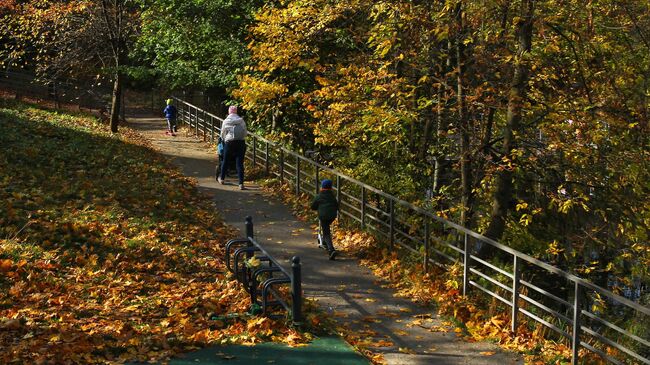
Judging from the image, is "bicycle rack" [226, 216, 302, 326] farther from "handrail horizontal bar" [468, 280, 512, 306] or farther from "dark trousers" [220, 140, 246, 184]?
"dark trousers" [220, 140, 246, 184]

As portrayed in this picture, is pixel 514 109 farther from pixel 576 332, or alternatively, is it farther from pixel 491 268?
pixel 576 332

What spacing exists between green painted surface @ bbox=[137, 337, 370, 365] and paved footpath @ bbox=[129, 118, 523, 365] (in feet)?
1.83

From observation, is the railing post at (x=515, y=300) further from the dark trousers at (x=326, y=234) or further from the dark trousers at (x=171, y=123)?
the dark trousers at (x=171, y=123)

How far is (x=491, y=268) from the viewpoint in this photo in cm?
1200

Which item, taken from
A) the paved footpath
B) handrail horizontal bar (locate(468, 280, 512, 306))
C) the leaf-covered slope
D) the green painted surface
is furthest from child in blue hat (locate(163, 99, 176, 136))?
the green painted surface

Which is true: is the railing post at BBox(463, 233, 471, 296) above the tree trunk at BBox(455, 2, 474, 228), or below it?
below

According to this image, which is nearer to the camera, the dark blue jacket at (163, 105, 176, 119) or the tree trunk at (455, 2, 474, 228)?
the tree trunk at (455, 2, 474, 228)

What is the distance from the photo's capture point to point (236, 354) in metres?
8.91

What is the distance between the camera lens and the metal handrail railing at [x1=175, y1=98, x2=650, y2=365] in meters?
9.01

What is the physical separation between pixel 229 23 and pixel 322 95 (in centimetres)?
871

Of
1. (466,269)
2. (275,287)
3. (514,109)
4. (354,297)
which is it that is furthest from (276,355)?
(514,109)

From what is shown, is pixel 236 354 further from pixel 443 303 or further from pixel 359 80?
pixel 359 80

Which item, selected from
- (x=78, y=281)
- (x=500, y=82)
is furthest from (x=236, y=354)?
(x=500, y=82)

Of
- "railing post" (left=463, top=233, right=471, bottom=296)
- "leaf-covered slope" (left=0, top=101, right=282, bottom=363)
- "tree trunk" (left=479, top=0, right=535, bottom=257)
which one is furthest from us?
"tree trunk" (left=479, top=0, right=535, bottom=257)
